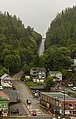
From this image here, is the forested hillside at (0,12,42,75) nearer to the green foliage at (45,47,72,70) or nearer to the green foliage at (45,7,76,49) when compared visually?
the green foliage at (45,47,72,70)

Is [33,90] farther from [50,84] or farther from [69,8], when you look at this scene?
[69,8]

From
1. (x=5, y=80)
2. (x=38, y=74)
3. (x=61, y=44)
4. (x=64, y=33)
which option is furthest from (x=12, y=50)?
(x=64, y=33)

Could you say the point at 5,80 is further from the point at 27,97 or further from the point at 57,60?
the point at 57,60

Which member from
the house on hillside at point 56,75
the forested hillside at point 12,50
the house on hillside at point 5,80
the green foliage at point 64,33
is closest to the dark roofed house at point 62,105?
the house on hillside at point 5,80

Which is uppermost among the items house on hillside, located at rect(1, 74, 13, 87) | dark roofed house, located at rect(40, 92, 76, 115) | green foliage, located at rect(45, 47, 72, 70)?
green foliage, located at rect(45, 47, 72, 70)

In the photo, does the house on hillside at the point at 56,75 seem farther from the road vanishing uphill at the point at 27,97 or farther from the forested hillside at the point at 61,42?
the road vanishing uphill at the point at 27,97

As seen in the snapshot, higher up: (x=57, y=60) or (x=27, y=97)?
(x=57, y=60)

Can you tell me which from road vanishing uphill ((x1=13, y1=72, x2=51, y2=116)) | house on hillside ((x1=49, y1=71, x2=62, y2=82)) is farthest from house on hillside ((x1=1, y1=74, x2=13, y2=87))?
house on hillside ((x1=49, y1=71, x2=62, y2=82))

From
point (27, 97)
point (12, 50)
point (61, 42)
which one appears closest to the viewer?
point (27, 97)
